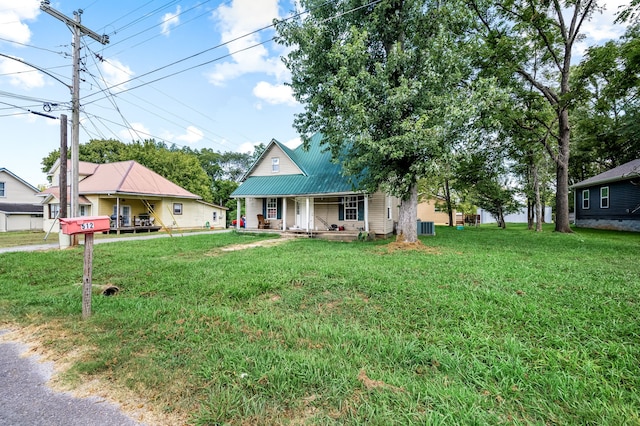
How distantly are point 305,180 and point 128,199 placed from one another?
46.8 ft

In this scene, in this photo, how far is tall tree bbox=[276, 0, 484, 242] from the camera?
342 inches

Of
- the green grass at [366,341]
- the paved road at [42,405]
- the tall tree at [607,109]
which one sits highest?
the tall tree at [607,109]

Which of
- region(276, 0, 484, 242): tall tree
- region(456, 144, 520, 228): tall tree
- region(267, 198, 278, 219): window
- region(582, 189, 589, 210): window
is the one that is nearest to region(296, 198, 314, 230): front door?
region(267, 198, 278, 219): window

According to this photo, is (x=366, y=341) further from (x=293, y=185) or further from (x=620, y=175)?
(x=620, y=175)

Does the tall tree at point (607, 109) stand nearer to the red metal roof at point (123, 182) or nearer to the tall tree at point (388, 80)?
the tall tree at point (388, 80)

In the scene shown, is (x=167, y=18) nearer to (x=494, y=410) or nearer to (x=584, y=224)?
(x=494, y=410)

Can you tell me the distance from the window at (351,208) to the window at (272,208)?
460 cm

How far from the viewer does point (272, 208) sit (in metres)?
17.3

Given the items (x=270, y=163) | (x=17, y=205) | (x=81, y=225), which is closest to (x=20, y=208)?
(x=17, y=205)

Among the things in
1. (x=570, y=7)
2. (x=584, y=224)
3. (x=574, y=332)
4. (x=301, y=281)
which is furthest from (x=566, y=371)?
(x=584, y=224)

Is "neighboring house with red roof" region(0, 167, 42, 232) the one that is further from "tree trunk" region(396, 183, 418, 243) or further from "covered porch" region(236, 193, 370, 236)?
"tree trunk" region(396, 183, 418, 243)

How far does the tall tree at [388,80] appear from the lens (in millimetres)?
8685

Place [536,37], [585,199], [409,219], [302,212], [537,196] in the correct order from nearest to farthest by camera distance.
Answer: [409,219] → [536,37] → [302,212] → [537,196] → [585,199]

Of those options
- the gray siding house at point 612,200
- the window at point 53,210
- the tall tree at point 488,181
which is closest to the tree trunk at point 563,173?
the gray siding house at point 612,200
